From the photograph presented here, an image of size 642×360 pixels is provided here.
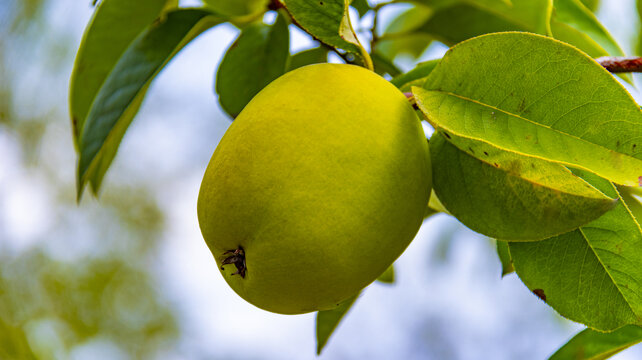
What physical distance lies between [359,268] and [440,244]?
2523 millimetres

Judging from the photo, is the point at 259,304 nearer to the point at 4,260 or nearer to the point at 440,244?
the point at 440,244

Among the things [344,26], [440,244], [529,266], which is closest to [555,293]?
[529,266]

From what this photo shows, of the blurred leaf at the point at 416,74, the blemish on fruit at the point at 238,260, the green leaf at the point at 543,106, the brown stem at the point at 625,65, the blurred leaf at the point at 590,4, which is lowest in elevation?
the blurred leaf at the point at 590,4

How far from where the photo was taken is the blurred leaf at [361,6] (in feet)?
3.84

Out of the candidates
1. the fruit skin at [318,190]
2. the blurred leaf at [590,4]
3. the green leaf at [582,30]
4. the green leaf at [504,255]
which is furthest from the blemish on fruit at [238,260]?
the blurred leaf at [590,4]

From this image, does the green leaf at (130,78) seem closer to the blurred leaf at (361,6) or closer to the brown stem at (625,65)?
the blurred leaf at (361,6)

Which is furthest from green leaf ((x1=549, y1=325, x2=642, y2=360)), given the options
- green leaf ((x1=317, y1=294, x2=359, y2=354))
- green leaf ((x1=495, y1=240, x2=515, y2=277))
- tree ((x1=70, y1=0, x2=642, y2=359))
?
green leaf ((x1=317, y1=294, x2=359, y2=354))

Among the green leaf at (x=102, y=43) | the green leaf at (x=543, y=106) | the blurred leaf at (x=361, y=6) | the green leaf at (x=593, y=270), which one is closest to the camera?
the green leaf at (x=543, y=106)

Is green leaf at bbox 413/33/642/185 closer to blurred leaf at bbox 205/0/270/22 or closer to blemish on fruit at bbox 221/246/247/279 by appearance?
blemish on fruit at bbox 221/246/247/279

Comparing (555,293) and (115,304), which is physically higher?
(555,293)

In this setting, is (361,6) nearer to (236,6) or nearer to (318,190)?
(236,6)

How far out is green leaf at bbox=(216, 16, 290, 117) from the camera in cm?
105

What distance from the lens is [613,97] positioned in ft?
1.83

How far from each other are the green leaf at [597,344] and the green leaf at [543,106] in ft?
1.40
